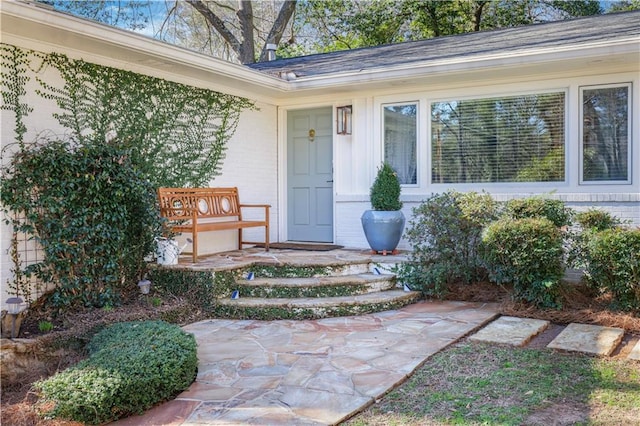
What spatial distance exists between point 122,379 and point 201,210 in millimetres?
3602

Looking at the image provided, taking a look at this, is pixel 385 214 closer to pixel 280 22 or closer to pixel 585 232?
pixel 585 232

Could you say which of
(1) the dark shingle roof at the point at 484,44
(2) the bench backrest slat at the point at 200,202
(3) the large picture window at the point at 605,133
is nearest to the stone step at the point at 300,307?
(2) the bench backrest slat at the point at 200,202

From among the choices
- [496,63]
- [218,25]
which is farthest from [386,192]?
[218,25]

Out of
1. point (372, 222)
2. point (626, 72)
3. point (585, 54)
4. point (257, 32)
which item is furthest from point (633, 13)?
point (257, 32)

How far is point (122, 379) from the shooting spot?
284 cm

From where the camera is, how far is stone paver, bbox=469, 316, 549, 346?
4039 millimetres

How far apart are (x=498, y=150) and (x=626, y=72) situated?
5.16 ft

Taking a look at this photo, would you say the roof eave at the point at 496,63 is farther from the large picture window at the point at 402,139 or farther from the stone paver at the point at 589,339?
the stone paver at the point at 589,339

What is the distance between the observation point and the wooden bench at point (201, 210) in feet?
18.6

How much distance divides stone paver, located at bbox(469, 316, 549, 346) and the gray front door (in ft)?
11.2

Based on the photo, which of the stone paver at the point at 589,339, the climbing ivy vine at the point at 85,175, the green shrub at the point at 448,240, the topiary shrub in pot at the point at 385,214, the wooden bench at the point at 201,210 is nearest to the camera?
the stone paver at the point at 589,339

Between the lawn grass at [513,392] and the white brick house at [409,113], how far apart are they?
286 cm

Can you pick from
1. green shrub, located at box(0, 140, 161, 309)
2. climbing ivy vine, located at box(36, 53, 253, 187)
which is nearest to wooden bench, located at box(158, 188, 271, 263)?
climbing ivy vine, located at box(36, 53, 253, 187)

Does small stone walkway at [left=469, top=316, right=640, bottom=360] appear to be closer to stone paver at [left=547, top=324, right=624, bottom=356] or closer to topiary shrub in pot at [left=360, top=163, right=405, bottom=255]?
stone paver at [left=547, top=324, right=624, bottom=356]
